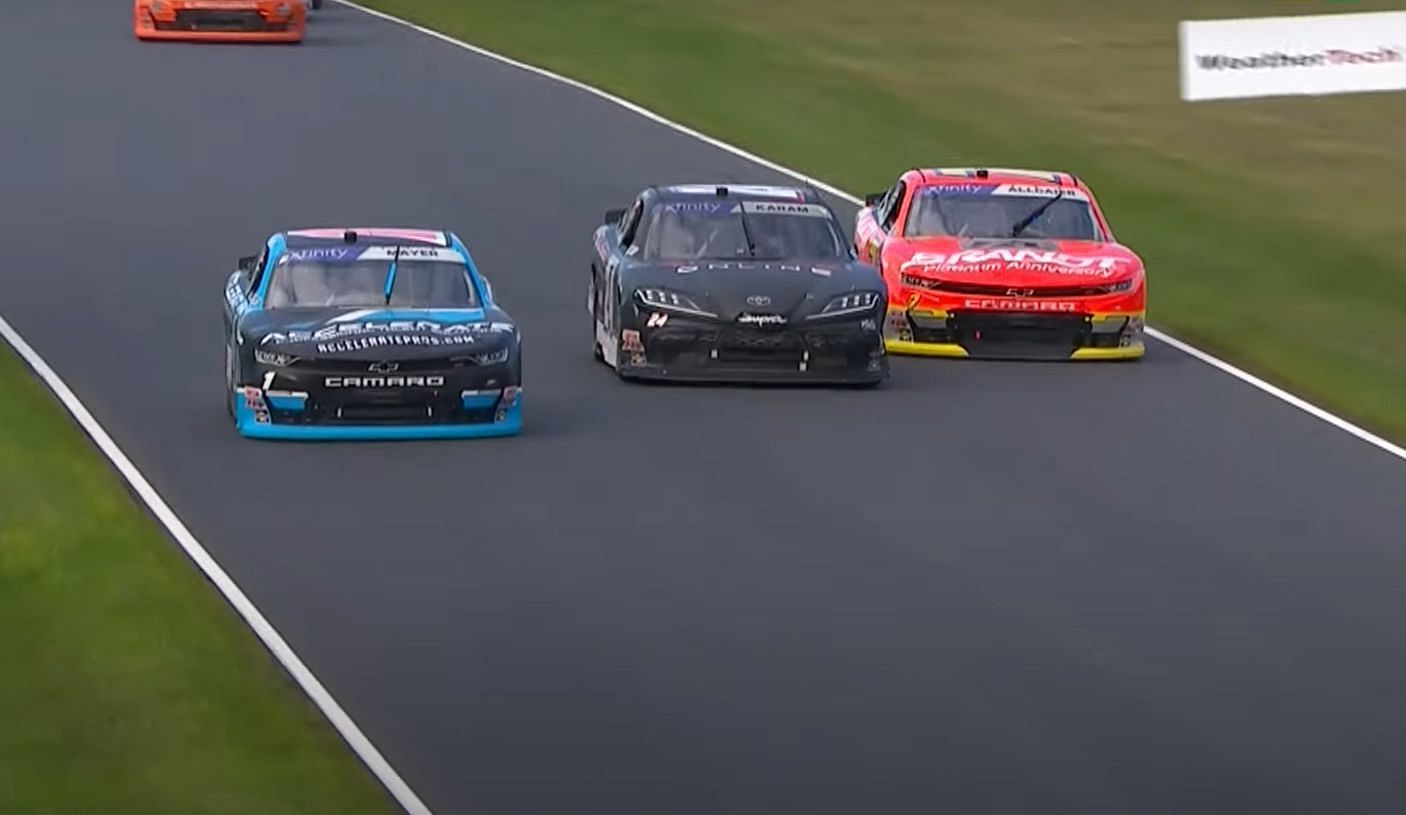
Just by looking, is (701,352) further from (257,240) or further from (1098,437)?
(257,240)

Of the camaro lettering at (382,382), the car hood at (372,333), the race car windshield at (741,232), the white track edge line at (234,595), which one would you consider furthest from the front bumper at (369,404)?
the race car windshield at (741,232)

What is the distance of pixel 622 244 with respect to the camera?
25031 mm

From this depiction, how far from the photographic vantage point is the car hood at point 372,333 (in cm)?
2089

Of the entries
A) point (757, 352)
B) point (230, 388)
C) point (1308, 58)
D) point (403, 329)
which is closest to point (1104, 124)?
→ point (757, 352)

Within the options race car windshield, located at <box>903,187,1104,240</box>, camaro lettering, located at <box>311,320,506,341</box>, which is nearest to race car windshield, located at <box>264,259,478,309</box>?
camaro lettering, located at <box>311,320,506,341</box>

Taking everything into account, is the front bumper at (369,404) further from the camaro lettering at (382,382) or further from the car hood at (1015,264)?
the car hood at (1015,264)

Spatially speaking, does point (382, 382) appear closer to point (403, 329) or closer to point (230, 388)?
point (403, 329)

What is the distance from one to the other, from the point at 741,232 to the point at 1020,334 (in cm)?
237

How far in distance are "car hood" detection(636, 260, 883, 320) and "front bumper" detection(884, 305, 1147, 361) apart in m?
1.21

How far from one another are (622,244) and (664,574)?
8.42 m

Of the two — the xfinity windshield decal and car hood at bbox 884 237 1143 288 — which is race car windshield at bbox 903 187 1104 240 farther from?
the xfinity windshield decal

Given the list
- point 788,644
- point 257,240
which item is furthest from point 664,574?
point 257,240

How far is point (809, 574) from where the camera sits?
17.0 meters

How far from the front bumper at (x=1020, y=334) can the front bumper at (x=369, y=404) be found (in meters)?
4.98
